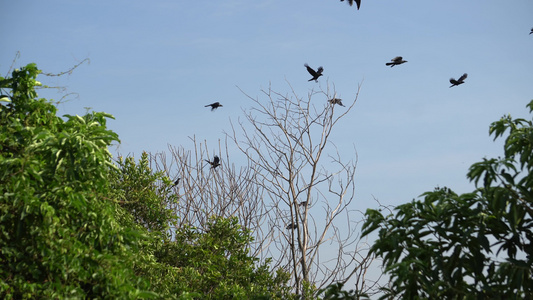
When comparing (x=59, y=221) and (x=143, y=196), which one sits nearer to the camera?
(x=59, y=221)

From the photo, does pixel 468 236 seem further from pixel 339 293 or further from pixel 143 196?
pixel 143 196

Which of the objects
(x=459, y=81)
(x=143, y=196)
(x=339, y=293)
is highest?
(x=459, y=81)

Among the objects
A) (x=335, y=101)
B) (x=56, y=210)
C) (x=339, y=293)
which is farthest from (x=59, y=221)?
(x=335, y=101)

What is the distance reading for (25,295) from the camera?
3631 millimetres

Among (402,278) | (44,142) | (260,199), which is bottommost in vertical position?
(402,278)

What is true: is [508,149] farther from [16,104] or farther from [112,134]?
[16,104]

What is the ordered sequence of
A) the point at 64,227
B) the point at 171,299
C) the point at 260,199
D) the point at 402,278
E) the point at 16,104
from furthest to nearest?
the point at 260,199 → the point at 171,299 → the point at 16,104 → the point at 64,227 → the point at 402,278

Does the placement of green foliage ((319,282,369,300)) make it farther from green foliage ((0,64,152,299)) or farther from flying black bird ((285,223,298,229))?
flying black bird ((285,223,298,229))

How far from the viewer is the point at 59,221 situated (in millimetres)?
3748

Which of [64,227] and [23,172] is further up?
[23,172]

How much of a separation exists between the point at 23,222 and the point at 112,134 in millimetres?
795

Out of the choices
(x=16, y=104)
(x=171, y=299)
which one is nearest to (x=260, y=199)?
(x=171, y=299)

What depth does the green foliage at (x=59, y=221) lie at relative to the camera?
3.63 meters

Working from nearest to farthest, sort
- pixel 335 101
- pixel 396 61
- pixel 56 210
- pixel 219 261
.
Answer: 1. pixel 56 210
2. pixel 219 261
3. pixel 396 61
4. pixel 335 101
